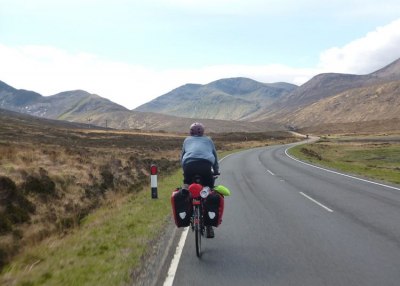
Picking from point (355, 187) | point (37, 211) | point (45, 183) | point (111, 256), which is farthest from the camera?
point (355, 187)

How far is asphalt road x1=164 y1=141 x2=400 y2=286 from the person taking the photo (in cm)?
481

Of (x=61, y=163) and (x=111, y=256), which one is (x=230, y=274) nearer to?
(x=111, y=256)

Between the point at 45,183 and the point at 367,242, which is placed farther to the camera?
the point at 45,183

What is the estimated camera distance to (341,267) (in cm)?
508

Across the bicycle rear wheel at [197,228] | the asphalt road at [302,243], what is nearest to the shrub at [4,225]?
the asphalt road at [302,243]

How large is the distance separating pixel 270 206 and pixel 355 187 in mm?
4920

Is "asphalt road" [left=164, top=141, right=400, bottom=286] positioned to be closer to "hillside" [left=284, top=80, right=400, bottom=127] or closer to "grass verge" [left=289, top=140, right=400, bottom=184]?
"grass verge" [left=289, top=140, right=400, bottom=184]

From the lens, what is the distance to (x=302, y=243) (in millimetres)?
6262

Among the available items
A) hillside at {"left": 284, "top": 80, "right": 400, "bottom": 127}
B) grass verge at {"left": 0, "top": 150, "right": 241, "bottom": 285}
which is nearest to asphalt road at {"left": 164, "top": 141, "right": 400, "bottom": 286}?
grass verge at {"left": 0, "top": 150, "right": 241, "bottom": 285}

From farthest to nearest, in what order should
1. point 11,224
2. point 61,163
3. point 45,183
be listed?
point 61,163 → point 45,183 → point 11,224

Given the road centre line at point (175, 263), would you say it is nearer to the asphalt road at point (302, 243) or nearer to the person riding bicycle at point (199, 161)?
the asphalt road at point (302, 243)

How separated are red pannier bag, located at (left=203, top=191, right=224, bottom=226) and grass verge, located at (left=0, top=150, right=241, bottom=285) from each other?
1.20 meters

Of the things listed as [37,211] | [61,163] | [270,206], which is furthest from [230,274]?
[61,163]

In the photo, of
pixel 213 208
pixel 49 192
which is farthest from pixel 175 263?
pixel 49 192
